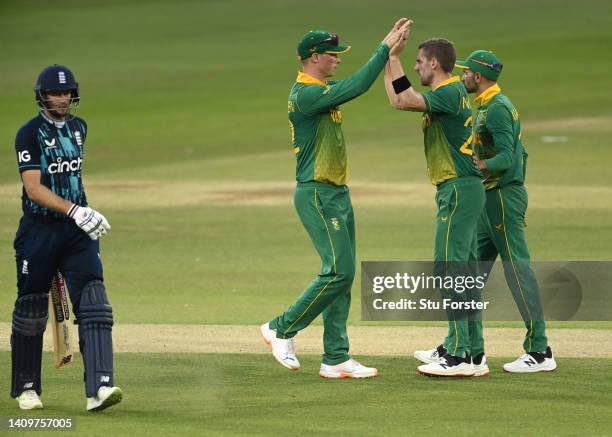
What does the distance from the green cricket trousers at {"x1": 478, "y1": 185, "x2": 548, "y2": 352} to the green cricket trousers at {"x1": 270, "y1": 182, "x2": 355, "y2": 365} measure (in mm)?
1052

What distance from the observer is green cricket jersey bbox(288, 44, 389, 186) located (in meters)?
9.03

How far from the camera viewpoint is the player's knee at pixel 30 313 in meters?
8.19

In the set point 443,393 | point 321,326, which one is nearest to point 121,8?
point 321,326

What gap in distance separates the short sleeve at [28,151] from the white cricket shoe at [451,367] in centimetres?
292

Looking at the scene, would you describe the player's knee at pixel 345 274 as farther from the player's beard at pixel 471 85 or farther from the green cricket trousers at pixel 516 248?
the player's beard at pixel 471 85

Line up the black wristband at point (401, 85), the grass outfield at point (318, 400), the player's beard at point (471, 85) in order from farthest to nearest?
the player's beard at point (471, 85), the black wristband at point (401, 85), the grass outfield at point (318, 400)

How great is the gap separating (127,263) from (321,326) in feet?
14.0

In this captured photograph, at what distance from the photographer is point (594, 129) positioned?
96.5 ft

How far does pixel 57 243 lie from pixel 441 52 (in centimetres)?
283

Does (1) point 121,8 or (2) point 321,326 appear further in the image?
(1) point 121,8

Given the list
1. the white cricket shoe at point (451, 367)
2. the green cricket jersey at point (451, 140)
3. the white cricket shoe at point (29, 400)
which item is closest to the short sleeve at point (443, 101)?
the green cricket jersey at point (451, 140)

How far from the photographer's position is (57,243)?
8.03m

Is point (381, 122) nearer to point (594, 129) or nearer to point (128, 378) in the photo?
point (594, 129)

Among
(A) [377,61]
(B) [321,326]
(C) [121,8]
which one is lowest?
(B) [321,326]
